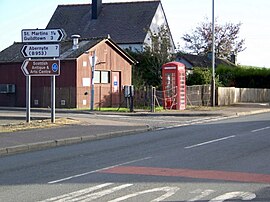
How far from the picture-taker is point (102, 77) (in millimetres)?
40031

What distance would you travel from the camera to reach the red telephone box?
116 feet

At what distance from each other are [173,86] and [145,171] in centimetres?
2429

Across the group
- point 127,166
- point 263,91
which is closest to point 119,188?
point 127,166

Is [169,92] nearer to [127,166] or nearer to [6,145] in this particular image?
[6,145]

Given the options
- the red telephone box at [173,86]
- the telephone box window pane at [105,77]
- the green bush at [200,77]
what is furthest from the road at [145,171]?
the green bush at [200,77]

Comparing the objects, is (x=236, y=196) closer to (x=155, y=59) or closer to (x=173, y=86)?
(x=173, y=86)

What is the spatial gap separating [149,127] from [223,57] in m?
64.3

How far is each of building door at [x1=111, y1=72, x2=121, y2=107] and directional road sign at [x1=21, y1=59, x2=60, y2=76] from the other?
57.6ft

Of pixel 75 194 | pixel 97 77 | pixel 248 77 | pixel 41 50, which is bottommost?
pixel 75 194

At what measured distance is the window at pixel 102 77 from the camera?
130 feet

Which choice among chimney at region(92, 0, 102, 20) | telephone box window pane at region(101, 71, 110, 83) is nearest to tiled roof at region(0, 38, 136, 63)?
telephone box window pane at region(101, 71, 110, 83)

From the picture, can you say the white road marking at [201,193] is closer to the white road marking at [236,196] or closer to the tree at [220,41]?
the white road marking at [236,196]

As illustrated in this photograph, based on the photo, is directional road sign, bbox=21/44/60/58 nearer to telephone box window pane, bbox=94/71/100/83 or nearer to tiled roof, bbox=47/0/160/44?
telephone box window pane, bbox=94/71/100/83

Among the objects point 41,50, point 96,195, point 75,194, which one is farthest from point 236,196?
point 41,50
